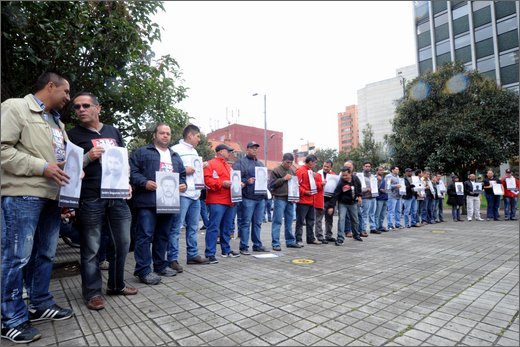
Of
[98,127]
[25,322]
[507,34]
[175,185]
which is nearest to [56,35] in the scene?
[98,127]

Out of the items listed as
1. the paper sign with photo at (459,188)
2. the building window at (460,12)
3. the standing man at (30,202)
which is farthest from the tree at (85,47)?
the building window at (460,12)

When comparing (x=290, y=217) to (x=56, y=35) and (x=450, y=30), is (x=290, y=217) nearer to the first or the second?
(x=56, y=35)

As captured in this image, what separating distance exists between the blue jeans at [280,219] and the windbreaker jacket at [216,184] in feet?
5.14

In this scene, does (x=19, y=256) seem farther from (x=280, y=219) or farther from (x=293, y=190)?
(x=293, y=190)

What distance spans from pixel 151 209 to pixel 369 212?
24.8ft

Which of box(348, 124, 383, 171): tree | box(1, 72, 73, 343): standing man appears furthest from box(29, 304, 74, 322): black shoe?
box(348, 124, 383, 171): tree

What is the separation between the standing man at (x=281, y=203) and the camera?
23.3 ft

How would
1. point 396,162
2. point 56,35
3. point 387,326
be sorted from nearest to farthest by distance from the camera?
point 387,326, point 56,35, point 396,162

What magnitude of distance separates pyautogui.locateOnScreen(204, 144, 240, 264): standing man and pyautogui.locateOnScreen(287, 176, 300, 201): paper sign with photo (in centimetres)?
160

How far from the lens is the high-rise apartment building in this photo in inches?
1110

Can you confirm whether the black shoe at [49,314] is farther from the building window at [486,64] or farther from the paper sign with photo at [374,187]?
the building window at [486,64]

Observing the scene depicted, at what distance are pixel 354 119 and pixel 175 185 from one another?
164 m

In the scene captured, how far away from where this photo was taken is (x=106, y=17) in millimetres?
5625

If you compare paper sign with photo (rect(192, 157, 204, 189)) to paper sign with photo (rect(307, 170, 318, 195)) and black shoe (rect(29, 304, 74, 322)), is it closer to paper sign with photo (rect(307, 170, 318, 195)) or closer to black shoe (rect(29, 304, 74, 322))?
black shoe (rect(29, 304, 74, 322))
